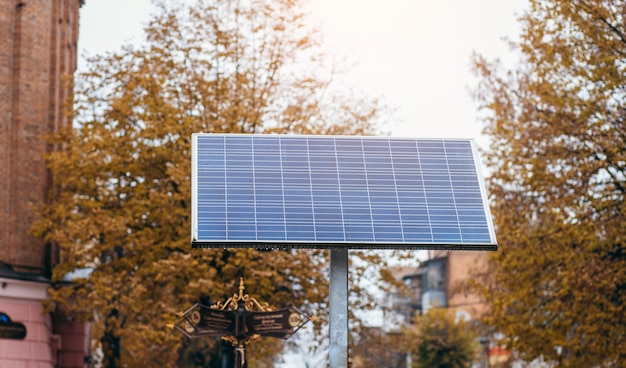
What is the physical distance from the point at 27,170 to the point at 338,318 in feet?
66.3

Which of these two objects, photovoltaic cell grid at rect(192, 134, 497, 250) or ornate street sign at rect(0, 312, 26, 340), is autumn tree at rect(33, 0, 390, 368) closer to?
ornate street sign at rect(0, 312, 26, 340)

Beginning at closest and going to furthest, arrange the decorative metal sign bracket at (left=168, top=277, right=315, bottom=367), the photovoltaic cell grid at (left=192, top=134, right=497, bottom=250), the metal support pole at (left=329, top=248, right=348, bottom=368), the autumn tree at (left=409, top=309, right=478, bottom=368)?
the metal support pole at (left=329, top=248, right=348, bottom=368) < the photovoltaic cell grid at (left=192, top=134, right=497, bottom=250) < the decorative metal sign bracket at (left=168, top=277, right=315, bottom=367) < the autumn tree at (left=409, top=309, right=478, bottom=368)

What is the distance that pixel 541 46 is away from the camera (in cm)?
3297

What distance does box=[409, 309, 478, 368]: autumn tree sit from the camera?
6619 centimetres

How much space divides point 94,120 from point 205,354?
11182 mm

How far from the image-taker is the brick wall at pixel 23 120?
116 feet

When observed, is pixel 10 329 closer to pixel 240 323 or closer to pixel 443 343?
pixel 240 323

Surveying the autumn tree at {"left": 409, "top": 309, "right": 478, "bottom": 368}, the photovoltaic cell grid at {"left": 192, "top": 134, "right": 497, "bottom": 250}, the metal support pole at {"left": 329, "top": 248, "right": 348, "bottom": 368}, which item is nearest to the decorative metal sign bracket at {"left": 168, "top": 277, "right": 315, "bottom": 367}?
the photovoltaic cell grid at {"left": 192, "top": 134, "right": 497, "bottom": 250}

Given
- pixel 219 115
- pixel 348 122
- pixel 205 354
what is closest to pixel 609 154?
pixel 348 122

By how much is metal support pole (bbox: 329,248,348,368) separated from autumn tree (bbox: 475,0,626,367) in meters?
13.3

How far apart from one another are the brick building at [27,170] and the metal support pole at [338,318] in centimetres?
1779

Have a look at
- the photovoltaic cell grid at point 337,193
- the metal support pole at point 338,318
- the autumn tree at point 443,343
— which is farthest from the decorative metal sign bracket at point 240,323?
the autumn tree at point 443,343

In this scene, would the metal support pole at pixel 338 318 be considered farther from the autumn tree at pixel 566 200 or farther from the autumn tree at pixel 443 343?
the autumn tree at pixel 443 343

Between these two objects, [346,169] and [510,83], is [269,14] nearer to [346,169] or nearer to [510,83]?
[510,83]
